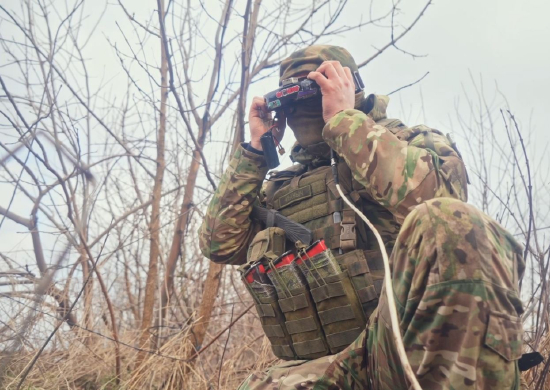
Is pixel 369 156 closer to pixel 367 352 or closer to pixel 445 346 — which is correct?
pixel 367 352

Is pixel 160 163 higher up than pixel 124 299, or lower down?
higher up

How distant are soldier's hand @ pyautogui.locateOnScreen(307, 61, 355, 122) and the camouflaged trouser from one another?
2.82 ft

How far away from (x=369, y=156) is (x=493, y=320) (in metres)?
0.75

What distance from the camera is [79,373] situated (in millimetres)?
2840

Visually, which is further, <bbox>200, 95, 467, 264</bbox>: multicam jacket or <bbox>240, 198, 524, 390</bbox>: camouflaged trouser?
<bbox>200, 95, 467, 264</bbox>: multicam jacket

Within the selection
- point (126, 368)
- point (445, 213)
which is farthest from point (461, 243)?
point (126, 368)

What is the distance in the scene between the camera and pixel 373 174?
5.15 ft

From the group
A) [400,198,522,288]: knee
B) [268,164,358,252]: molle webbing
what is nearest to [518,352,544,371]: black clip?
[400,198,522,288]: knee

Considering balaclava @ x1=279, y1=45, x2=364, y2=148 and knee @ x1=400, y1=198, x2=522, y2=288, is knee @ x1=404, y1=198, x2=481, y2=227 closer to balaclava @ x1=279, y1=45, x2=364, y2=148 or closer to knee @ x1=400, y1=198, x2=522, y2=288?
knee @ x1=400, y1=198, x2=522, y2=288

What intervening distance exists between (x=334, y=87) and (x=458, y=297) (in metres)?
1.09

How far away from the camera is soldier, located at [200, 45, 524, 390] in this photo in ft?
3.14

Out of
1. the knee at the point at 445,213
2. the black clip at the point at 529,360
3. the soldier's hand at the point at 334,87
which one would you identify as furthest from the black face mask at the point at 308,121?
the black clip at the point at 529,360

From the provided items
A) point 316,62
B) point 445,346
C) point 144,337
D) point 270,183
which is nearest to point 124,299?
point 144,337

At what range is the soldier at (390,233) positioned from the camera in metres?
0.96
